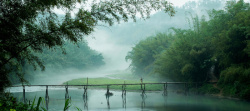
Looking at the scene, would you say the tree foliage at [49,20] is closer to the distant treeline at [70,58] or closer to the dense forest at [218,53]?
the dense forest at [218,53]

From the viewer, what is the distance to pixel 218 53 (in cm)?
1791

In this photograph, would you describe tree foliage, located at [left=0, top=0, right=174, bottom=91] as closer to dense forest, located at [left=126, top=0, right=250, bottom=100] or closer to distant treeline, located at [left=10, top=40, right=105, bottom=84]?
dense forest, located at [left=126, top=0, right=250, bottom=100]

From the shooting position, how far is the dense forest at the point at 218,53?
50.8 ft

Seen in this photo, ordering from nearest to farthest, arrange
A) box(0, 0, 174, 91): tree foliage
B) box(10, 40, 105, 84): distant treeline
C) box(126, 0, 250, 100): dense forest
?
box(0, 0, 174, 91): tree foliage
box(126, 0, 250, 100): dense forest
box(10, 40, 105, 84): distant treeline

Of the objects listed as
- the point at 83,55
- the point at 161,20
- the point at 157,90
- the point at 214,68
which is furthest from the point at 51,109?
the point at 161,20

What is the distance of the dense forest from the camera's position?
50.8 feet

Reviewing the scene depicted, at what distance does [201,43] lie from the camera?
65.4 feet

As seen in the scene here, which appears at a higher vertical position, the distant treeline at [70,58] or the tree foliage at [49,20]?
the distant treeline at [70,58]

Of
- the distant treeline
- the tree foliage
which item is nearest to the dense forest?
the tree foliage

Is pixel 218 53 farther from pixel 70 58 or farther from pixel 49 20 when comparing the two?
pixel 70 58

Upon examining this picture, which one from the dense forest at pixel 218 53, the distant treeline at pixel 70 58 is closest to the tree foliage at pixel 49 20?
the dense forest at pixel 218 53

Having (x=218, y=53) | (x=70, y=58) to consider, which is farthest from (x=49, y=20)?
(x=70, y=58)

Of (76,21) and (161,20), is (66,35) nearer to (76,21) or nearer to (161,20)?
(76,21)

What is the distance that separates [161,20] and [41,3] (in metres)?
66.4
